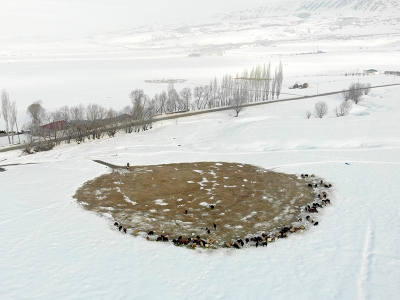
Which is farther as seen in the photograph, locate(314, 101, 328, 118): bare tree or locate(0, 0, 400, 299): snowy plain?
locate(314, 101, 328, 118): bare tree

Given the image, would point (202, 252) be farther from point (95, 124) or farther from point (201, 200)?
point (95, 124)

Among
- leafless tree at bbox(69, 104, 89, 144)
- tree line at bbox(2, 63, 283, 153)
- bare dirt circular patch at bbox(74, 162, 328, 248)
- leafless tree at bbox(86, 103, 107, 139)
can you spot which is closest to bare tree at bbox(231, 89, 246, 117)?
tree line at bbox(2, 63, 283, 153)

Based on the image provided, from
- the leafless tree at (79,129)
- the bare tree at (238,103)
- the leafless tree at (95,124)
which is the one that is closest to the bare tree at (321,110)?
the bare tree at (238,103)

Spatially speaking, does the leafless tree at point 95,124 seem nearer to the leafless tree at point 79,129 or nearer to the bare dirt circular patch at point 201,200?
the leafless tree at point 79,129

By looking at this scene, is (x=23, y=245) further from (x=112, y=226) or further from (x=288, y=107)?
(x=288, y=107)

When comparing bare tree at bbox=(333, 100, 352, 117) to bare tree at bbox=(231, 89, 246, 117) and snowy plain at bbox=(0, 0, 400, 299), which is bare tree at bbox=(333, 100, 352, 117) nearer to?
snowy plain at bbox=(0, 0, 400, 299)

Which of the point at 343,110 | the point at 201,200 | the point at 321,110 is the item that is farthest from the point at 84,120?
→ the point at 343,110
